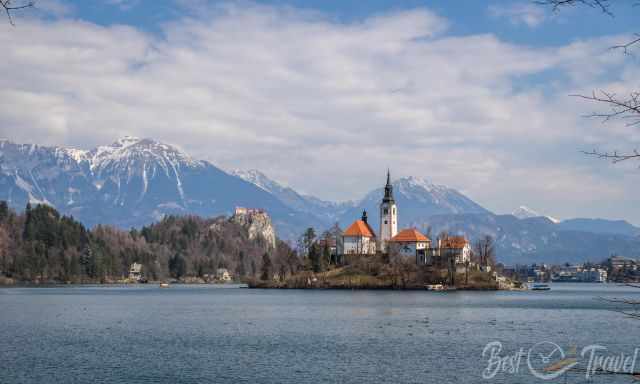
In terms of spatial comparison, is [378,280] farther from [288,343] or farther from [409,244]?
[288,343]

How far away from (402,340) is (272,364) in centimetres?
1698

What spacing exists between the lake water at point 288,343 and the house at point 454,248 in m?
76.4

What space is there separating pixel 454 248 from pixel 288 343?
397 ft

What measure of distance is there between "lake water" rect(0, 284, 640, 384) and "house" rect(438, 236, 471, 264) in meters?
76.4

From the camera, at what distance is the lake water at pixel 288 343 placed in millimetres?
45094

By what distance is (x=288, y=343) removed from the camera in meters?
61.6


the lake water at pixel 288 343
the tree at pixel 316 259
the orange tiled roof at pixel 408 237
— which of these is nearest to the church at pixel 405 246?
the orange tiled roof at pixel 408 237

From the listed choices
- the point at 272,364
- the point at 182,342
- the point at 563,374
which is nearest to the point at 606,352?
the point at 563,374

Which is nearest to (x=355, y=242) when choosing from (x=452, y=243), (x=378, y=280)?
(x=378, y=280)

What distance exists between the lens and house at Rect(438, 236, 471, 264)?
178000 millimetres

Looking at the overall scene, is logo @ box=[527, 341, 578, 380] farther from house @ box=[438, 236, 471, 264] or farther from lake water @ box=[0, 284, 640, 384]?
house @ box=[438, 236, 471, 264]

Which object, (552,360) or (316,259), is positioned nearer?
(552,360)

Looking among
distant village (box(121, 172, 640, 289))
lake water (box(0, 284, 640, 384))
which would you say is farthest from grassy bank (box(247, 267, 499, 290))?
lake water (box(0, 284, 640, 384))

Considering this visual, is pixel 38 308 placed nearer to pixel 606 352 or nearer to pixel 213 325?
pixel 213 325
